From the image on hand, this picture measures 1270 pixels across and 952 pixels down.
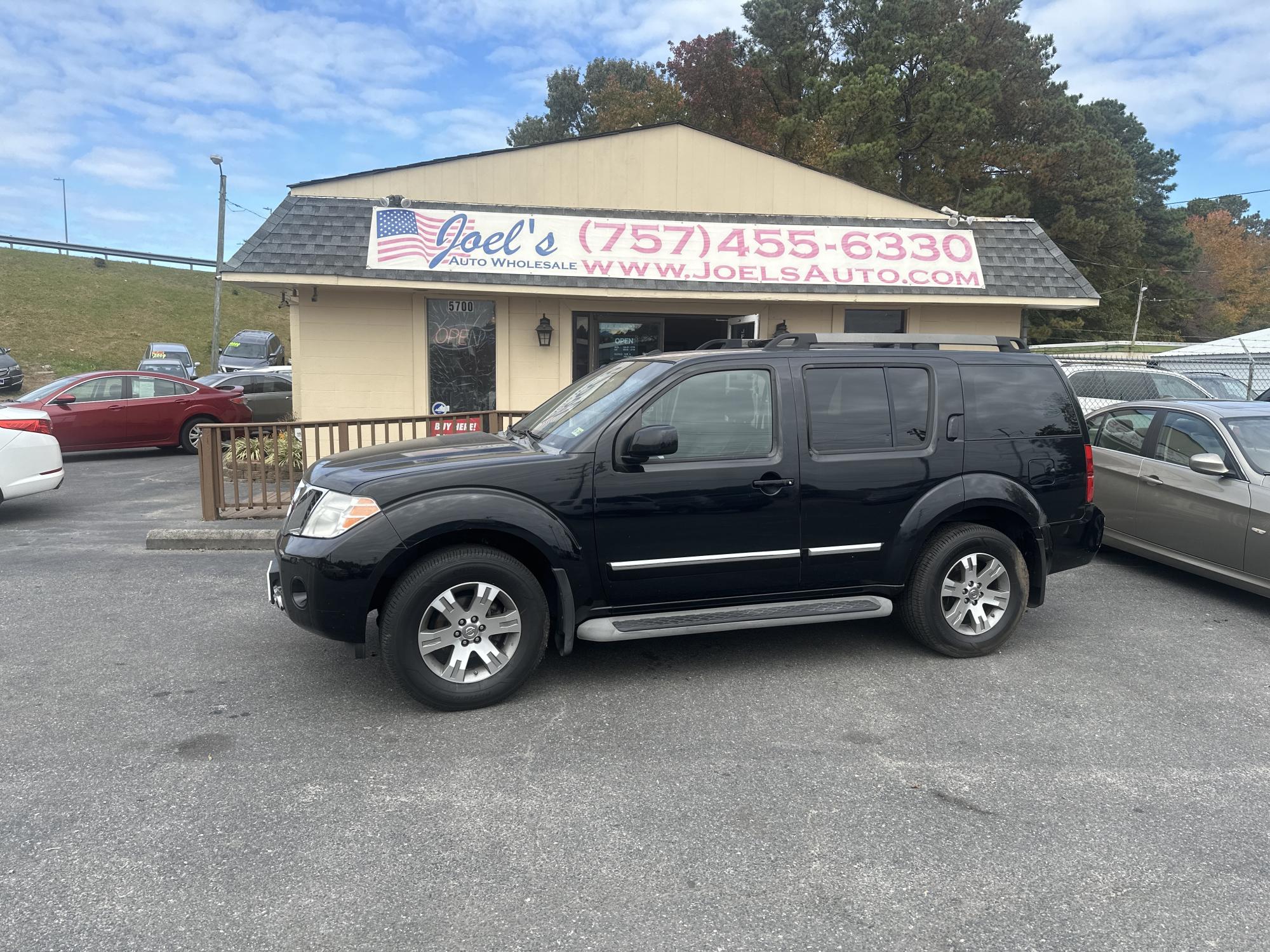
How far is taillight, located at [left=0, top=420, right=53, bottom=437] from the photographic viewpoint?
8477 millimetres

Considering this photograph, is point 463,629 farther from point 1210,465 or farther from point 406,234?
point 406,234

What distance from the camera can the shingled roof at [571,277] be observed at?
1040 centimetres

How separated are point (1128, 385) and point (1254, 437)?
8.57 m

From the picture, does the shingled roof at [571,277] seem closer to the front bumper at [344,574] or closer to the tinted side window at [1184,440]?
the tinted side window at [1184,440]

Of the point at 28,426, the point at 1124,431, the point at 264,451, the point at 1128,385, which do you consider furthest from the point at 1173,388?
the point at 28,426

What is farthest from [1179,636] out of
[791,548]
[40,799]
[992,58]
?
[992,58]

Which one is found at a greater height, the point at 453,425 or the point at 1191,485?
the point at 453,425

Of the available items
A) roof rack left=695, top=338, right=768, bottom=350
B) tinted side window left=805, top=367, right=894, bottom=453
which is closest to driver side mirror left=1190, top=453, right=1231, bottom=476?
tinted side window left=805, top=367, right=894, bottom=453

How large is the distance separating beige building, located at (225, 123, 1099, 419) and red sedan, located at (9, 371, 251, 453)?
3.61m

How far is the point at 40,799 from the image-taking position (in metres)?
3.32

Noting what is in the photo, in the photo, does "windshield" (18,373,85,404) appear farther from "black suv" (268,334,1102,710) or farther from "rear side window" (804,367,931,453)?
"rear side window" (804,367,931,453)

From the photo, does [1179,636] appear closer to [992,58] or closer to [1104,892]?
[1104,892]

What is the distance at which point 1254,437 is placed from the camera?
21.1ft

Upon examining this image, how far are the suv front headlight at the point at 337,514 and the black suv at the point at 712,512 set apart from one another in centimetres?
1
